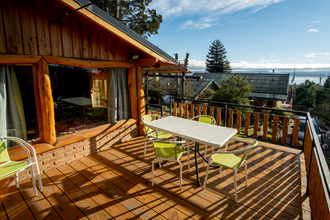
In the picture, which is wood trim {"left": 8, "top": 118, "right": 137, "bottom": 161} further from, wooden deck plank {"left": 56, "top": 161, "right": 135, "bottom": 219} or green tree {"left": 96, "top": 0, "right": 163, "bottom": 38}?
green tree {"left": 96, "top": 0, "right": 163, "bottom": 38}

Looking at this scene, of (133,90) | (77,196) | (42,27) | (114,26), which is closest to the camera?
(77,196)

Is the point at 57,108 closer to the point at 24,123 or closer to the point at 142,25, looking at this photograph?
the point at 24,123

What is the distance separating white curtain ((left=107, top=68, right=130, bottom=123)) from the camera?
4153 mm

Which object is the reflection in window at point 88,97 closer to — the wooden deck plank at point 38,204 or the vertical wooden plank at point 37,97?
the vertical wooden plank at point 37,97

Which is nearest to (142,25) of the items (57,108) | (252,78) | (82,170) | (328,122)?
(57,108)

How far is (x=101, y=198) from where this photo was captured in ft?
7.93

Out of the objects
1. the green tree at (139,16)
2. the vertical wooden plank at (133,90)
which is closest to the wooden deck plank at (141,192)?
the vertical wooden plank at (133,90)

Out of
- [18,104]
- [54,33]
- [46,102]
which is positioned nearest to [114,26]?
[54,33]

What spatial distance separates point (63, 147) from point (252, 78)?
81.5 feet

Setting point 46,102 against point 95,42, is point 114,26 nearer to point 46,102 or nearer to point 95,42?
point 95,42

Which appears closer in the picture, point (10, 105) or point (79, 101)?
point (10, 105)

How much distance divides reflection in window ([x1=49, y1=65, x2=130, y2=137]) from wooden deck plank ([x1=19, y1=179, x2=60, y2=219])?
0.98 m

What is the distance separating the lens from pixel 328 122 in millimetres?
24094

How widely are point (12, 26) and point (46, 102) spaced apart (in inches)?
45.6
